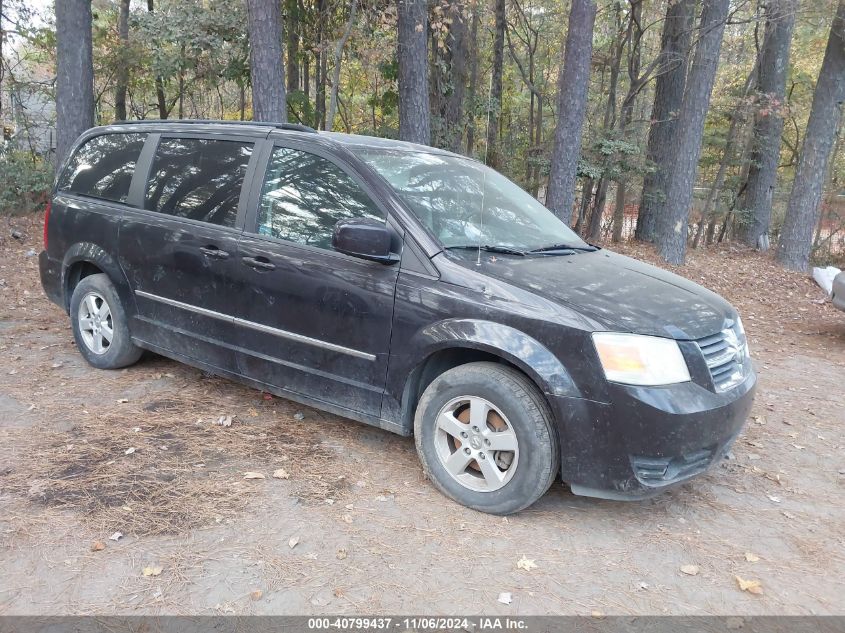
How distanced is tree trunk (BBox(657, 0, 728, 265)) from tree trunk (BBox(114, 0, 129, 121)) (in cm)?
1103

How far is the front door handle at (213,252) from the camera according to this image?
4156 millimetres

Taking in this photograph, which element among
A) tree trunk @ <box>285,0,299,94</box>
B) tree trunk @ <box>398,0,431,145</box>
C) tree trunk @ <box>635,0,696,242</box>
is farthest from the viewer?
tree trunk @ <box>635,0,696,242</box>

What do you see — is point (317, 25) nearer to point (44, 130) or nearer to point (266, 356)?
point (44, 130)

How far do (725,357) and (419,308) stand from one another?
65.3 inches

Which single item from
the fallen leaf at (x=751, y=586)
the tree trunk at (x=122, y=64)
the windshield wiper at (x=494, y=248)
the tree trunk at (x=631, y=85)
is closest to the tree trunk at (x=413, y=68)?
the tree trunk at (x=631, y=85)

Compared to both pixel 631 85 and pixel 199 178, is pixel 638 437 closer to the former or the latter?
pixel 199 178

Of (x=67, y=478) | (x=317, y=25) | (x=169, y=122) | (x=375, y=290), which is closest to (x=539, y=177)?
(x=317, y=25)

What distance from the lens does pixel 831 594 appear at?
2.88 m

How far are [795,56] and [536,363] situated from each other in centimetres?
2107

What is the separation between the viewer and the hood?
3166 millimetres

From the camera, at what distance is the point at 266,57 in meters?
9.20

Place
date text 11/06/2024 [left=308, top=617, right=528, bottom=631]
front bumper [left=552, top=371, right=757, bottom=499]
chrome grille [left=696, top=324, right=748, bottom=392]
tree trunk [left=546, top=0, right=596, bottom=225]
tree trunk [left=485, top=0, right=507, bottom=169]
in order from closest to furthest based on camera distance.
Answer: date text 11/06/2024 [left=308, top=617, right=528, bottom=631] < front bumper [left=552, top=371, right=757, bottom=499] < chrome grille [left=696, top=324, right=748, bottom=392] < tree trunk [left=546, top=0, right=596, bottom=225] < tree trunk [left=485, top=0, right=507, bottom=169]

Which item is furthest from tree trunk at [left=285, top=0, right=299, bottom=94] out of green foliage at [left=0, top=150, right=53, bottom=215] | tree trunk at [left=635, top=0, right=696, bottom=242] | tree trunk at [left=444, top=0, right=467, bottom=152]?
tree trunk at [left=635, top=0, right=696, bottom=242]

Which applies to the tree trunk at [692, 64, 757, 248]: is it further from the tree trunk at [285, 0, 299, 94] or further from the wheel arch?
the wheel arch
